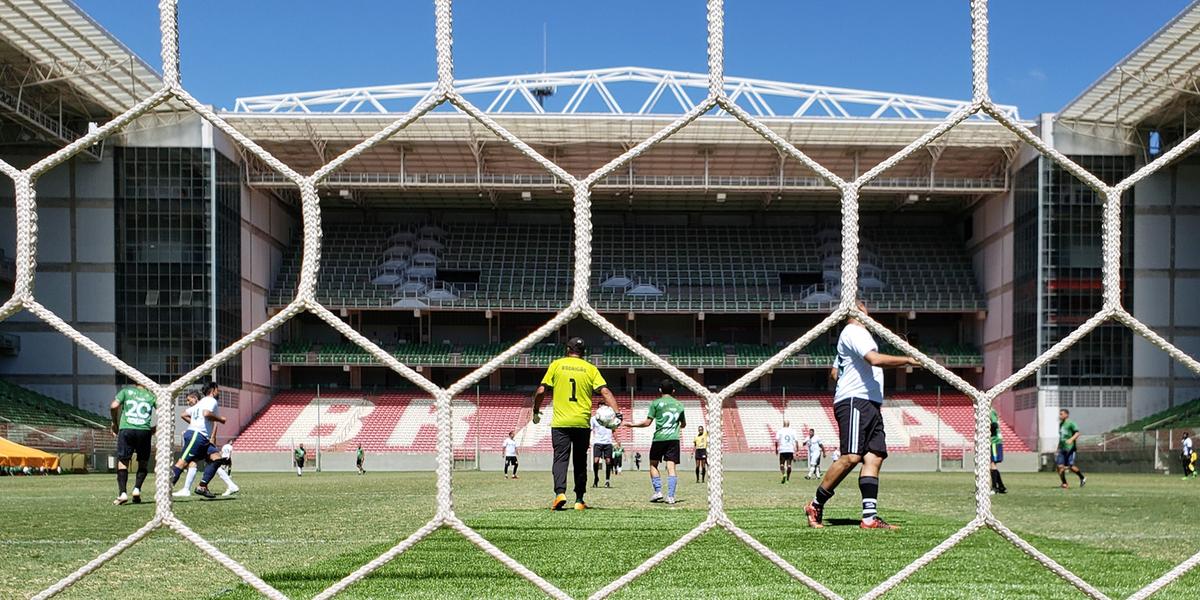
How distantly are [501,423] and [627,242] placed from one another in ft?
24.0

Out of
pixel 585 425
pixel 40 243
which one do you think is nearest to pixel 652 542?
pixel 585 425

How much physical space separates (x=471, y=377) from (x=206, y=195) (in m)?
24.6

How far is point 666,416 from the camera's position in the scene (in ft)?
27.1

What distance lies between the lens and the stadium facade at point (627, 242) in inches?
983

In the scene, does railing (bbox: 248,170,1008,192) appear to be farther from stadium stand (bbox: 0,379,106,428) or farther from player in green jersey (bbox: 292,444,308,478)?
stadium stand (bbox: 0,379,106,428)

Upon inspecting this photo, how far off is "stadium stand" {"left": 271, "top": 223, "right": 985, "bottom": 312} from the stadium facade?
0.09m

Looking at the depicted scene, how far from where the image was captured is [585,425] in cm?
655

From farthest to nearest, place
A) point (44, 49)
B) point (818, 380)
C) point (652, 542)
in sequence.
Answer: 1. point (818, 380)
2. point (44, 49)
3. point (652, 542)

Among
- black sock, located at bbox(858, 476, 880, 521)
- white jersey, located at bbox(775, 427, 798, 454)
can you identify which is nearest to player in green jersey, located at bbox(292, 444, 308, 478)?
white jersey, located at bbox(775, 427, 798, 454)

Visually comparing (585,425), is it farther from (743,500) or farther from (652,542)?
(743,500)

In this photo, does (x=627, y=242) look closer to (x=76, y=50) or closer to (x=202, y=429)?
(x=76, y=50)

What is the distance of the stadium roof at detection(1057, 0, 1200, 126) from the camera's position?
69.9 ft

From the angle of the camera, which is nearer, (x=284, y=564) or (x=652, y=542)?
(x=284, y=564)

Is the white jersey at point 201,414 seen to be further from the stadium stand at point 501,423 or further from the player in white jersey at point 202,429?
the stadium stand at point 501,423
